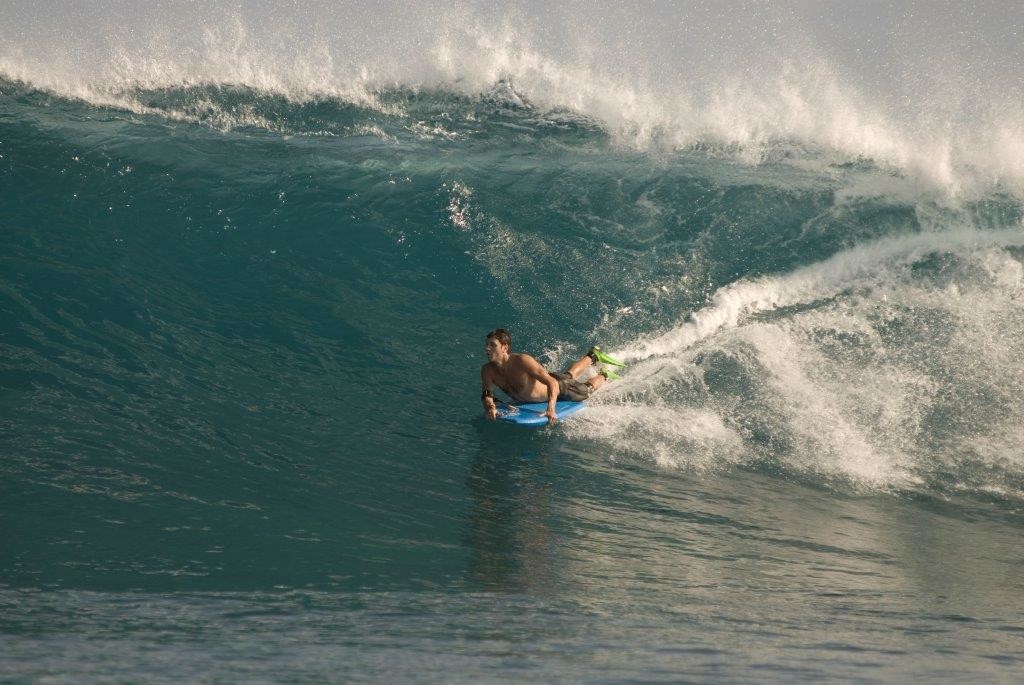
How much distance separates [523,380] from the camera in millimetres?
9133

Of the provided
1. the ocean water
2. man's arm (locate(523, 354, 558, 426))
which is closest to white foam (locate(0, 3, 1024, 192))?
the ocean water

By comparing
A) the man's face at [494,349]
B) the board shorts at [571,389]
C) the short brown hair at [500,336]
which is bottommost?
the board shorts at [571,389]

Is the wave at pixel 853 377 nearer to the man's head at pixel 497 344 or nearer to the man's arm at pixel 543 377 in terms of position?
the man's arm at pixel 543 377

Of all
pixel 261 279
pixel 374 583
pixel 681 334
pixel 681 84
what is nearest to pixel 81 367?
pixel 261 279

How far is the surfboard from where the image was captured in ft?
28.8

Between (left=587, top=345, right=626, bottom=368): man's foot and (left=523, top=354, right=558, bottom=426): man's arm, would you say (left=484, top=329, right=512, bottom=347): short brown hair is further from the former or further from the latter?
(left=587, top=345, right=626, bottom=368): man's foot

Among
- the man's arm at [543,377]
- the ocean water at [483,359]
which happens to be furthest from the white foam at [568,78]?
the man's arm at [543,377]

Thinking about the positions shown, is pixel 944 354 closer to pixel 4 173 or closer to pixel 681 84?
pixel 681 84

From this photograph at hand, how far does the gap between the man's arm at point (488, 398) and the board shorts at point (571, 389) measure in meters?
0.63

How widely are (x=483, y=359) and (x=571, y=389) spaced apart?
4.44 ft

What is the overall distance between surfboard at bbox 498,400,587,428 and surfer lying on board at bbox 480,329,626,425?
0.17 feet

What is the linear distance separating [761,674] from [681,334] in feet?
22.6

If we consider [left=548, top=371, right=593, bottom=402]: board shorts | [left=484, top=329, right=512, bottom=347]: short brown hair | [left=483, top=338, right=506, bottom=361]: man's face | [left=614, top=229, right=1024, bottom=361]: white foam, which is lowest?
[left=548, top=371, right=593, bottom=402]: board shorts

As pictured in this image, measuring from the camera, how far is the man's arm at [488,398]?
8711 mm
